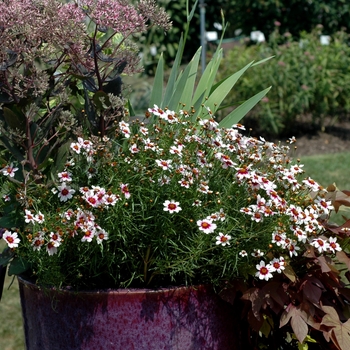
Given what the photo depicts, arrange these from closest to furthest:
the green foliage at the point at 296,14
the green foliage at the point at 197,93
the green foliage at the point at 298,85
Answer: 1. the green foliage at the point at 197,93
2. the green foliage at the point at 298,85
3. the green foliage at the point at 296,14

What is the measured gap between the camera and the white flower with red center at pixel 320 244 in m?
2.11

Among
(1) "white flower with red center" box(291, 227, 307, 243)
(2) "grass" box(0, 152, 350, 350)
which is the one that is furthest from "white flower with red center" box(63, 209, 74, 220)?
(2) "grass" box(0, 152, 350, 350)

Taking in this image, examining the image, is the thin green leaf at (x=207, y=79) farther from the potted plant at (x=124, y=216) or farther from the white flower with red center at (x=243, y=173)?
the white flower with red center at (x=243, y=173)

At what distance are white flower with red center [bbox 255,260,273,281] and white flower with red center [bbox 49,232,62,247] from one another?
1.94 feet

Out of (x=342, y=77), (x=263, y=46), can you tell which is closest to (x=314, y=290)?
(x=342, y=77)

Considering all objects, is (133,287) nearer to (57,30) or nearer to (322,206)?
(322,206)

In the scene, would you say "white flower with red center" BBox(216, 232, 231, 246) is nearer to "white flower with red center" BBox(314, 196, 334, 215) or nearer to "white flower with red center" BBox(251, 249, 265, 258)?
"white flower with red center" BBox(251, 249, 265, 258)

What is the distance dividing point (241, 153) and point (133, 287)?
1.79 feet

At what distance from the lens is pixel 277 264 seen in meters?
2.06

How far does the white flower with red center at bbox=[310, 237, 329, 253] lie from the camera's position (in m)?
2.11

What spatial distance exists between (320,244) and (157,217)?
0.51 meters

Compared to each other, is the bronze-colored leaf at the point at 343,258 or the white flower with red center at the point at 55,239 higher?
the white flower with red center at the point at 55,239

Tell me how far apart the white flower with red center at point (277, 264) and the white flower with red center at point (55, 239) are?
63cm

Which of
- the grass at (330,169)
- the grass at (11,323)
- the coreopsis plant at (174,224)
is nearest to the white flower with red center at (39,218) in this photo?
the coreopsis plant at (174,224)
